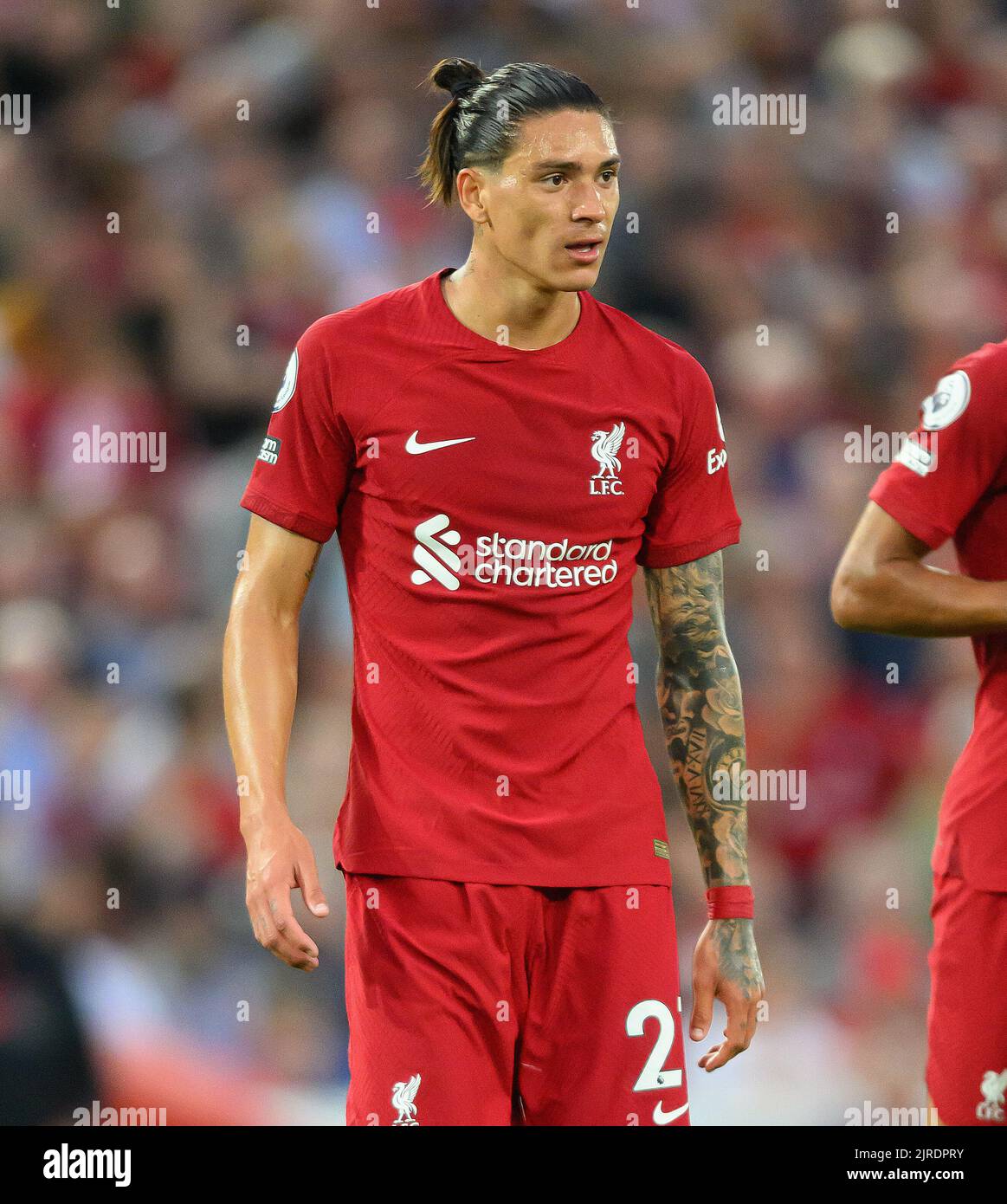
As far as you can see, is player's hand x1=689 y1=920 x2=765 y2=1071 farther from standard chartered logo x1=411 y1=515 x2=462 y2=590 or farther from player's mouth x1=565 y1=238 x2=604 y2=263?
player's mouth x1=565 y1=238 x2=604 y2=263

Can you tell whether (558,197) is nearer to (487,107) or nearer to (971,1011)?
(487,107)

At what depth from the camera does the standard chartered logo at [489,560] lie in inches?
109

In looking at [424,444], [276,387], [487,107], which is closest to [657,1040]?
[424,444]

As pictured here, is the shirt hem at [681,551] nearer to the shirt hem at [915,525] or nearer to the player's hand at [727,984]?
the shirt hem at [915,525]

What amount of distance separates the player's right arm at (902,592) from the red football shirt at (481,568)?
35 cm

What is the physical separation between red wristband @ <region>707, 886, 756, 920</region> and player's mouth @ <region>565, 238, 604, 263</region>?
1019 mm

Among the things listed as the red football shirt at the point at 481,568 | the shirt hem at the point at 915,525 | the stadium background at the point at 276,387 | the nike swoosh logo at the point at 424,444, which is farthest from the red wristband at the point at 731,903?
the stadium background at the point at 276,387

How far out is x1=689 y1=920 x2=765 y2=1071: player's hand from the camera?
285 centimetres

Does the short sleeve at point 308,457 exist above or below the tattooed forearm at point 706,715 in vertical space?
above

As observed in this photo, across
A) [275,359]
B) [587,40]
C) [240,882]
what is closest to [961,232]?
[587,40]

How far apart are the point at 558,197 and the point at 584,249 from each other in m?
0.09

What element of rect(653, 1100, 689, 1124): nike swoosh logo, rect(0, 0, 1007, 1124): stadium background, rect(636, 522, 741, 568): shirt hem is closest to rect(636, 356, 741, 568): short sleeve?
rect(636, 522, 741, 568): shirt hem

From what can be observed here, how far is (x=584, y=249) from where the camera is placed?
9.25ft

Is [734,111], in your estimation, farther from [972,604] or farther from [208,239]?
[972,604]
